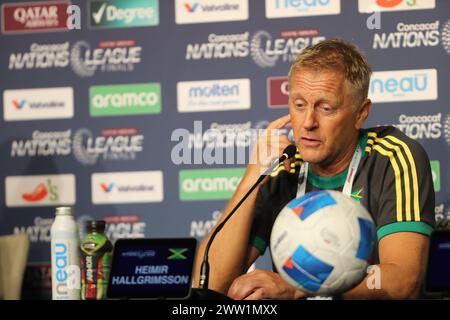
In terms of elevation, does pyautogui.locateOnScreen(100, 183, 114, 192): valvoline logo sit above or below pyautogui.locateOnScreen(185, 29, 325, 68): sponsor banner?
below

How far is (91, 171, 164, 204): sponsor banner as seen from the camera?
11.0 ft

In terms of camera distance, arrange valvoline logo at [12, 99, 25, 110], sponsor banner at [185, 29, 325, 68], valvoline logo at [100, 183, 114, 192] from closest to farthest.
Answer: sponsor banner at [185, 29, 325, 68]
valvoline logo at [100, 183, 114, 192]
valvoline logo at [12, 99, 25, 110]

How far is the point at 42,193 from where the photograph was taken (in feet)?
11.3

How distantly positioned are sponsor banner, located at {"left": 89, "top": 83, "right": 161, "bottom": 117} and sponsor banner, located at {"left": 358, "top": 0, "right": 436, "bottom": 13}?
38.3 inches

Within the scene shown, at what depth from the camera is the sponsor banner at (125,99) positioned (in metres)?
3.39

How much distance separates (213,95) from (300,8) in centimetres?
54

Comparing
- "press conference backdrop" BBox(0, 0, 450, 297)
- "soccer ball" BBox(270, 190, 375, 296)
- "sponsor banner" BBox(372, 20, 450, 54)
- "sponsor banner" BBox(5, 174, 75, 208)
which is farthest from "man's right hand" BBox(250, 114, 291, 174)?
"sponsor banner" BBox(5, 174, 75, 208)

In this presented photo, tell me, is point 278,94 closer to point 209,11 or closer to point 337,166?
point 209,11

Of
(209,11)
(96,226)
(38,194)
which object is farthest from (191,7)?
(96,226)

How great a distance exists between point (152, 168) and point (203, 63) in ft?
1.72

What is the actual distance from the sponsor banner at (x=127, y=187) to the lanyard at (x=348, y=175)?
126 centimetres

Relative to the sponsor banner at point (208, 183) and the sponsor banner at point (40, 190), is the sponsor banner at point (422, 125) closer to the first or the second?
the sponsor banner at point (208, 183)

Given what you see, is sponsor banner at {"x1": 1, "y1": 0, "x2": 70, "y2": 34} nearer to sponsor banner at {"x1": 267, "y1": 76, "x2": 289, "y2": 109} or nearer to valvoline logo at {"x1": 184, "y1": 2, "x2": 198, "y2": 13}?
valvoline logo at {"x1": 184, "y1": 2, "x2": 198, "y2": 13}
